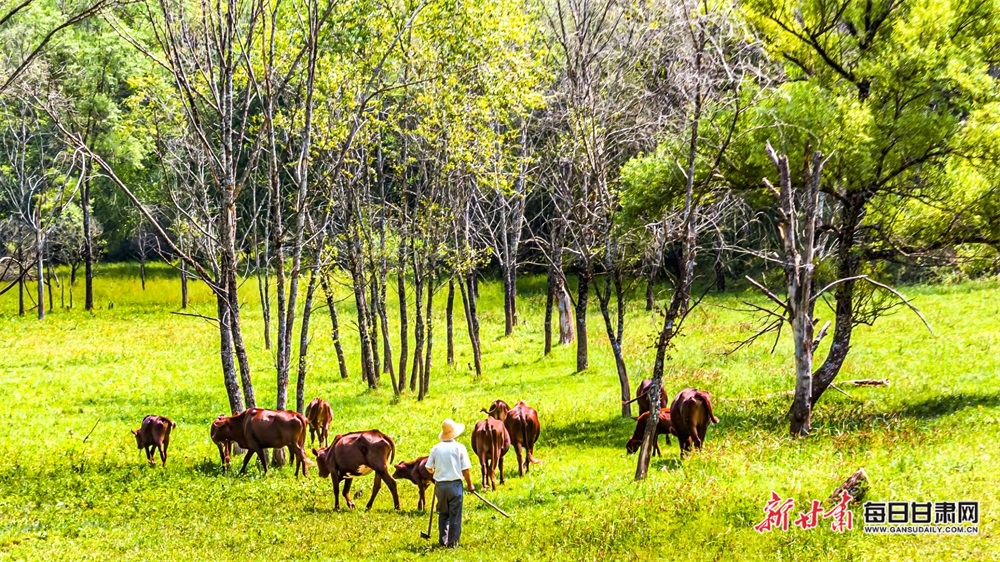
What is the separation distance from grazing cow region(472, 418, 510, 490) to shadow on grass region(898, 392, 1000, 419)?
31.5 ft

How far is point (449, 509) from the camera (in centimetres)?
1344

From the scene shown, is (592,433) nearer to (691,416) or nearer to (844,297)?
(691,416)

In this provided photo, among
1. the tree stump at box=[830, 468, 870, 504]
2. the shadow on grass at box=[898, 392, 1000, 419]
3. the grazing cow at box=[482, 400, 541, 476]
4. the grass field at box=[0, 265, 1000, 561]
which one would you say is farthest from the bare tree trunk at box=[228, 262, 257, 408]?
the shadow on grass at box=[898, 392, 1000, 419]

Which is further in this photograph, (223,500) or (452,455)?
(223,500)

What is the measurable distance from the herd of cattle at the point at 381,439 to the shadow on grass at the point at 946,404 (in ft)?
17.5

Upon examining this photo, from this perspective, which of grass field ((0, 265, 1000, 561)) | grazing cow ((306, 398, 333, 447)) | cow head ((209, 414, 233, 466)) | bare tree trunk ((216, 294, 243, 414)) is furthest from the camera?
grazing cow ((306, 398, 333, 447))

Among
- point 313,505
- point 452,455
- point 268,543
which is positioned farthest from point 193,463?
point 452,455

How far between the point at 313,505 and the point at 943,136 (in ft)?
51.0

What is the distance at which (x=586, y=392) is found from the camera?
2914cm

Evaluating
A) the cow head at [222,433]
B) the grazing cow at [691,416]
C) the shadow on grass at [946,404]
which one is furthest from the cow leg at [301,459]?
the shadow on grass at [946,404]

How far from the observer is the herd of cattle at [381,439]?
15.6 meters

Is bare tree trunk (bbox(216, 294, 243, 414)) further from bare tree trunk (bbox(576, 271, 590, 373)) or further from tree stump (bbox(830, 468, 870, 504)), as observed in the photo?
bare tree trunk (bbox(576, 271, 590, 373))

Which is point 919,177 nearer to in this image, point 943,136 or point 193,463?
point 943,136

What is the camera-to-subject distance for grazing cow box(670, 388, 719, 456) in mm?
18016
